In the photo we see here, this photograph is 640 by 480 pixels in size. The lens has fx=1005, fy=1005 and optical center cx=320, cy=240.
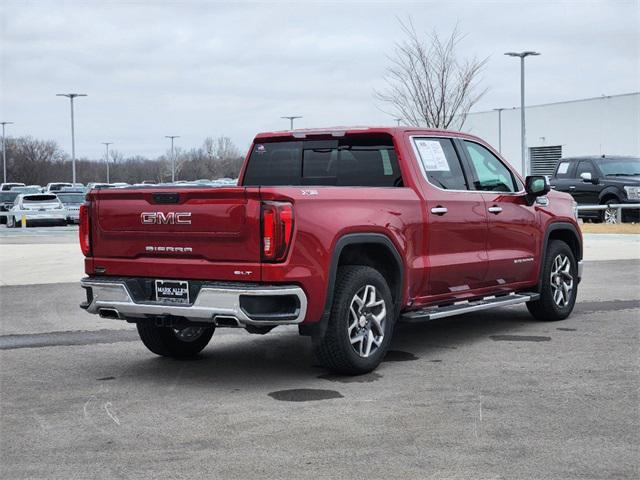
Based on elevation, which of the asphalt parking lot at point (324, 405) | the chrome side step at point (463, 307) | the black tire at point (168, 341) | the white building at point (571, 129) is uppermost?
the white building at point (571, 129)

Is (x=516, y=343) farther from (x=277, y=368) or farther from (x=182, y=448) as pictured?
(x=182, y=448)

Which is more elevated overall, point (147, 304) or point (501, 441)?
point (147, 304)

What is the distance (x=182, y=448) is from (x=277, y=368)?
2.52 m

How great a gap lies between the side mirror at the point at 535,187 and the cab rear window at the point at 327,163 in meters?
1.90

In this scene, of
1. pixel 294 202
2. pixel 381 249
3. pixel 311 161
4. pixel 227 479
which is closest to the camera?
pixel 227 479

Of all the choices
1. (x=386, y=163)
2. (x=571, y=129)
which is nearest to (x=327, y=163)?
(x=386, y=163)

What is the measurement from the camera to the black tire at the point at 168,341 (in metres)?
8.34

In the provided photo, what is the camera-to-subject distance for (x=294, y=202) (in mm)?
6906

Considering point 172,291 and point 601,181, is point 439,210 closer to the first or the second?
point 172,291

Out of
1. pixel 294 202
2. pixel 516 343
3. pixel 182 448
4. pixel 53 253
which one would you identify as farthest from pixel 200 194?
pixel 53 253

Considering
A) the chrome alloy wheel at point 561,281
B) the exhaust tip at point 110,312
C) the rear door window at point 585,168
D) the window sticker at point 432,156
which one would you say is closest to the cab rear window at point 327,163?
the window sticker at point 432,156

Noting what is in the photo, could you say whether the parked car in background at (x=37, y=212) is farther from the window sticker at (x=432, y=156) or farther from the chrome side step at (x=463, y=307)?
the window sticker at (x=432, y=156)

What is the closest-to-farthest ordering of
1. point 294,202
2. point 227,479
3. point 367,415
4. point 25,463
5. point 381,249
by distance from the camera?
point 227,479, point 25,463, point 367,415, point 294,202, point 381,249

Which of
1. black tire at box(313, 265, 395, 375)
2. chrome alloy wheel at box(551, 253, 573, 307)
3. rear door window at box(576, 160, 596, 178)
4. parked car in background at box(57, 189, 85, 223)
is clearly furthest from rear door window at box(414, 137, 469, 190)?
parked car in background at box(57, 189, 85, 223)
